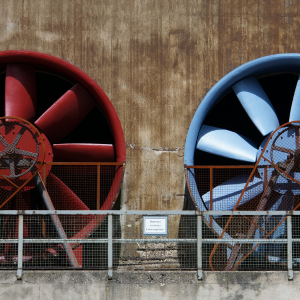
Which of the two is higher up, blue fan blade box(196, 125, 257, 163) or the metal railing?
blue fan blade box(196, 125, 257, 163)

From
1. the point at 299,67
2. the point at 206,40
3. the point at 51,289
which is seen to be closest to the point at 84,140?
the point at 206,40

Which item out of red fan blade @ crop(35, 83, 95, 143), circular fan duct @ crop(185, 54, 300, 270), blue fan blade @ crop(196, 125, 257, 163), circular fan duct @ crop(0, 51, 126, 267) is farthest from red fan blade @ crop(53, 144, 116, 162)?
blue fan blade @ crop(196, 125, 257, 163)

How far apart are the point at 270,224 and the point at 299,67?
3125 mm

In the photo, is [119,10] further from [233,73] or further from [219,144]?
[219,144]

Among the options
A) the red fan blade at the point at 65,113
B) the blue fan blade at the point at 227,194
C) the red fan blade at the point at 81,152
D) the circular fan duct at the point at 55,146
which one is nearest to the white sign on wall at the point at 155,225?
the circular fan duct at the point at 55,146

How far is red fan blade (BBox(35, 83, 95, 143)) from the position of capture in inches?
303

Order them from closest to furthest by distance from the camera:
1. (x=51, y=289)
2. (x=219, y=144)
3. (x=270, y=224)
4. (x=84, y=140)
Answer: (x=51, y=289)
(x=270, y=224)
(x=219, y=144)
(x=84, y=140)

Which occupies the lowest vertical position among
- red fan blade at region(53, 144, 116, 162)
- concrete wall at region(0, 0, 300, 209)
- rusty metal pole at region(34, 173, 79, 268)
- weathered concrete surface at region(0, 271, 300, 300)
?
weathered concrete surface at region(0, 271, 300, 300)

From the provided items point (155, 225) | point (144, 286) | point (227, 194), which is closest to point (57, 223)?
point (155, 225)

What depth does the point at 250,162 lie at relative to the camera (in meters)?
7.87

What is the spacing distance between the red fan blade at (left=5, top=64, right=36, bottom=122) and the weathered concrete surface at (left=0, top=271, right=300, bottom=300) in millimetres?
3163

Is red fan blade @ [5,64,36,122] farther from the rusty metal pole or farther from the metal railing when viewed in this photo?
the metal railing

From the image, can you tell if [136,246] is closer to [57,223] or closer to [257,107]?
[57,223]

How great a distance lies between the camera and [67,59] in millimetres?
8328
